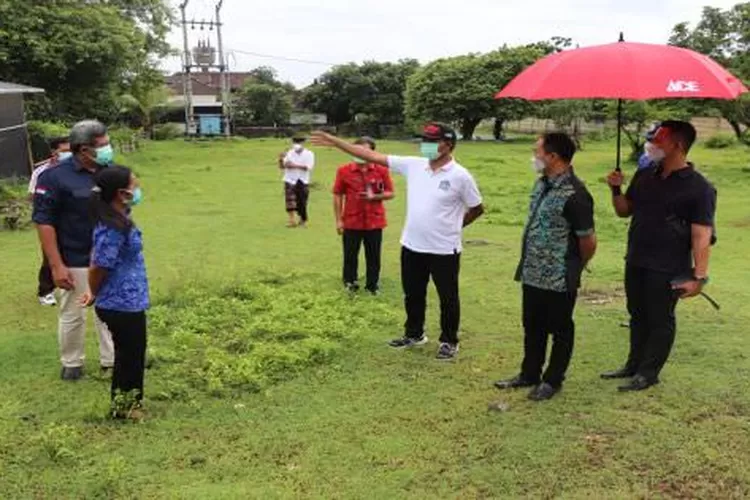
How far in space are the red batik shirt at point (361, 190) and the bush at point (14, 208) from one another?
6.62m

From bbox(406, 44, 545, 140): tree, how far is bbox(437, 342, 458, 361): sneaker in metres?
38.0

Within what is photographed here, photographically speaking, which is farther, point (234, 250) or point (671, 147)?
point (234, 250)

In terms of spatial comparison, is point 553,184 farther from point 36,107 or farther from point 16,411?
point 36,107

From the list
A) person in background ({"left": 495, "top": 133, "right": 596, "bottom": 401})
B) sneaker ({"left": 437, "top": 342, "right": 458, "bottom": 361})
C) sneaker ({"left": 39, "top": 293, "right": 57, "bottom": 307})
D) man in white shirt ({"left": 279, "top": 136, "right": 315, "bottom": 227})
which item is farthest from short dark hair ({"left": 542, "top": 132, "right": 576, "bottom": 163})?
→ man in white shirt ({"left": 279, "top": 136, "right": 315, "bottom": 227})

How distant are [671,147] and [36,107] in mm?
23302

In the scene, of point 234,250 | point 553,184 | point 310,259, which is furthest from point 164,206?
point 553,184

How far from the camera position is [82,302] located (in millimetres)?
4766

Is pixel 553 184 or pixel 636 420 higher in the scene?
pixel 553 184

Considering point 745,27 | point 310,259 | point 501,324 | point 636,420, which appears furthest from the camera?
point 745,27

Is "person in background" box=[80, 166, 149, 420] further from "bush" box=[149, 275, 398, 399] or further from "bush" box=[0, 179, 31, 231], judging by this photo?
"bush" box=[0, 179, 31, 231]

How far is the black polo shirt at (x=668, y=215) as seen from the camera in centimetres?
473

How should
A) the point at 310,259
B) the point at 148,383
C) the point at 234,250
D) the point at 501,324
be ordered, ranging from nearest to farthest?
the point at 148,383, the point at 501,324, the point at 310,259, the point at 234,250

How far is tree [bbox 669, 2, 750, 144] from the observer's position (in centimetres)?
2208

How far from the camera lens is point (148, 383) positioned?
531 cm
